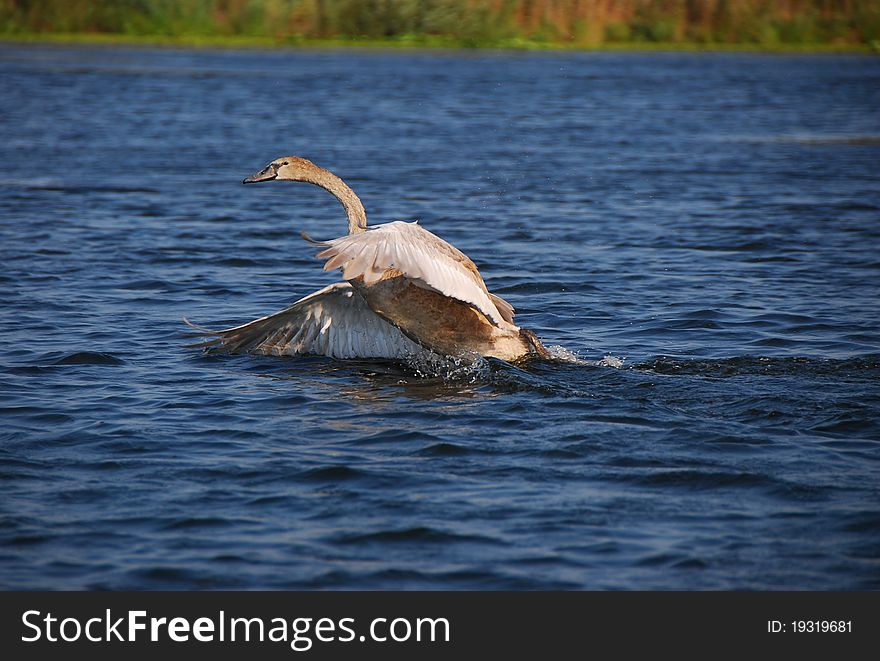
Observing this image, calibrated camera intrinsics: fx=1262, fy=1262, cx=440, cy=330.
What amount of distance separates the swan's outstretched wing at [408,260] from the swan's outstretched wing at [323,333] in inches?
57.5

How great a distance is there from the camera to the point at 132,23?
57219 millimetres

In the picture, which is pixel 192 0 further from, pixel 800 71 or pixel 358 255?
pixel 358 255

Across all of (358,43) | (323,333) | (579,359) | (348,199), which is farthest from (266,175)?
(358,43)

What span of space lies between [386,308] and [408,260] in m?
1.09

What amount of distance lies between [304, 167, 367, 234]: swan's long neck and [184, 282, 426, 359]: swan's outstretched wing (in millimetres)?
803

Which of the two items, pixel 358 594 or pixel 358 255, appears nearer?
pixel 358 594

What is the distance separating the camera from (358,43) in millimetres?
57500

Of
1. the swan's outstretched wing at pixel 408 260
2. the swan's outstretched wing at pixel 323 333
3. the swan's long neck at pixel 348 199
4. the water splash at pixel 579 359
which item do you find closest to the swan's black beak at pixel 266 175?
the swan's long neck at pixel 348 199

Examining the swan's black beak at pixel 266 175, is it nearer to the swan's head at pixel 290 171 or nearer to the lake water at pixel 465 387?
the swan's head at pixel 290 171

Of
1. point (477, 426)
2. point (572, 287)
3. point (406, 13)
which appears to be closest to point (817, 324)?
point (572, 287)

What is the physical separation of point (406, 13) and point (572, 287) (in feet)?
149

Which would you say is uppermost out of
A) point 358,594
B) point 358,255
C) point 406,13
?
point 406,13

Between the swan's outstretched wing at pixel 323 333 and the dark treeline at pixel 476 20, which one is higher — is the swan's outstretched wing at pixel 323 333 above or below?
below

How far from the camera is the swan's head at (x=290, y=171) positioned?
1094 centimetres
